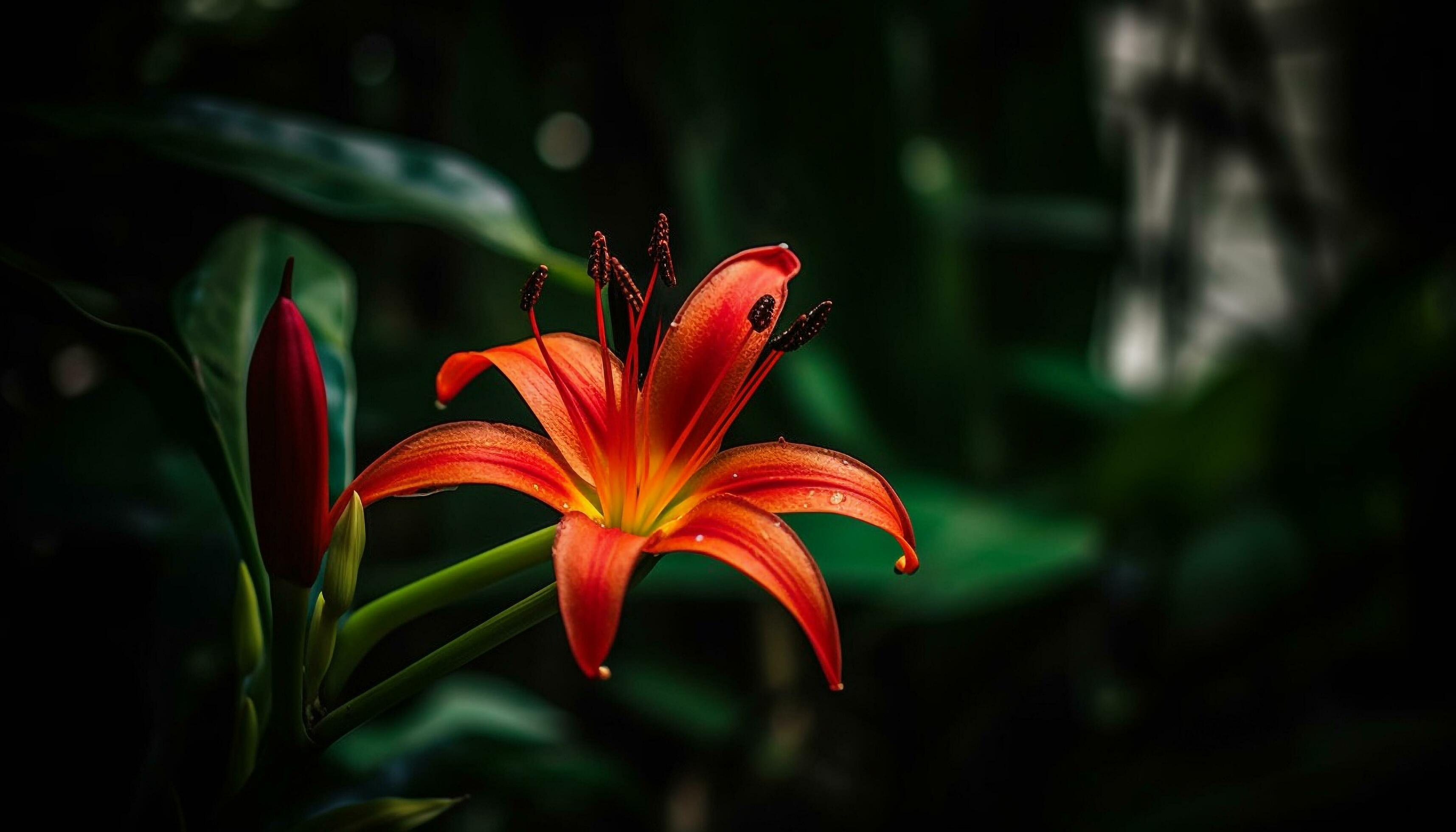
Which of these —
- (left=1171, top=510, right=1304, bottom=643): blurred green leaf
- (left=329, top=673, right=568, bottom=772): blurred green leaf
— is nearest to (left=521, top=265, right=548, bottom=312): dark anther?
(left=329, top=673, right=568, bottom=772): blurred green leaf

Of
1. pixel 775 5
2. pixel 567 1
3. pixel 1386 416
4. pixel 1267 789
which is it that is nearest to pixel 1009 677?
pixel 1267 789

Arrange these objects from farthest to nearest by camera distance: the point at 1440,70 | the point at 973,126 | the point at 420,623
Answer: the point at 1440,70, the point at 973,126, the point at 420,623

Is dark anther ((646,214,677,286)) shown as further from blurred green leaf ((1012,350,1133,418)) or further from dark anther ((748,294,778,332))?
blurred green leaf ((1012,350,1133,418))

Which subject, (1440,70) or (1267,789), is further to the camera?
(1440,70)

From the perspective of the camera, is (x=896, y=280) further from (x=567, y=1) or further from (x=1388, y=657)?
(x=1388, y=657)

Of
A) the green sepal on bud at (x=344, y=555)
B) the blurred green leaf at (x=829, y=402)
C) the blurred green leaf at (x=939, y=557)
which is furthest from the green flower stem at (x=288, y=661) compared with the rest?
the blurred green leaf at (x=829, y=402)

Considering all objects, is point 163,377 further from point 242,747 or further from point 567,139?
point 567,139
